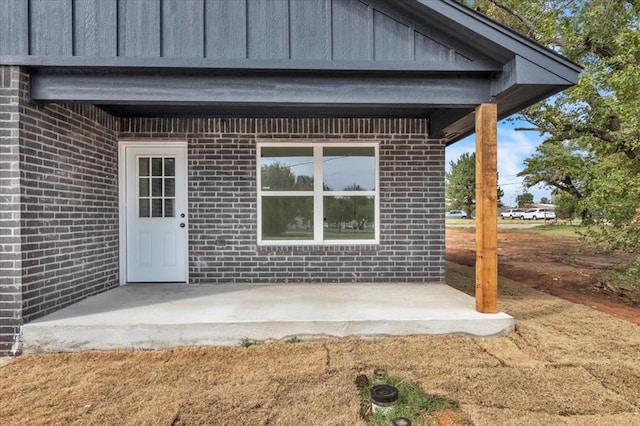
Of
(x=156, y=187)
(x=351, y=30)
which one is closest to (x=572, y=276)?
(x=351, y=30)

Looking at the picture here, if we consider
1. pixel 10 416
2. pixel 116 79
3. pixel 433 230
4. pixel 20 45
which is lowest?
pixel 10 416

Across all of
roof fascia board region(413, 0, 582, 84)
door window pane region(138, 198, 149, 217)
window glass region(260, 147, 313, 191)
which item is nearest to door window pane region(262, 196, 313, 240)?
window glass region(260, 147, 313, 191)

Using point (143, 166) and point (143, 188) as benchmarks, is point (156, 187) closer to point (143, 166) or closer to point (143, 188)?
point (143, 188)

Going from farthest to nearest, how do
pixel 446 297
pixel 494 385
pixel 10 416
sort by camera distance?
pixel 446 297 < pixel 494 385 < pixel 10 416

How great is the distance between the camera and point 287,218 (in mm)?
6309

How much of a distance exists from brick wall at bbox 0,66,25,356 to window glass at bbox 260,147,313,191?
3.23 meters

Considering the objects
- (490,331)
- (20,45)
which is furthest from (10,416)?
(490,331)

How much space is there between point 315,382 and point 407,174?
4.00 meters

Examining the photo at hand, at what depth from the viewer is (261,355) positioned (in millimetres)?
3816

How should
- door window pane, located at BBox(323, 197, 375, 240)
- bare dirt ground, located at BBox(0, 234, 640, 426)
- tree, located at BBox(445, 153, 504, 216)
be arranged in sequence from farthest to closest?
tree, located at BBox(445, 153, 504, 216) < door window pane, located at BBox(323, 197, 375, 240) < bare dirt ground, located at BBox(0, 234, 640, 426)

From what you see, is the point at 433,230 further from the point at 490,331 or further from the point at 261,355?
the point at 261,355

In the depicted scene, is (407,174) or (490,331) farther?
(407,174)

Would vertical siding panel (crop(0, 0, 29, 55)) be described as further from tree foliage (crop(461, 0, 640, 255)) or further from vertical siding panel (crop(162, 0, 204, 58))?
tree foliage (crop(461, 0, 640, 255))

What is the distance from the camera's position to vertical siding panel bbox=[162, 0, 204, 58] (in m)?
4.01
